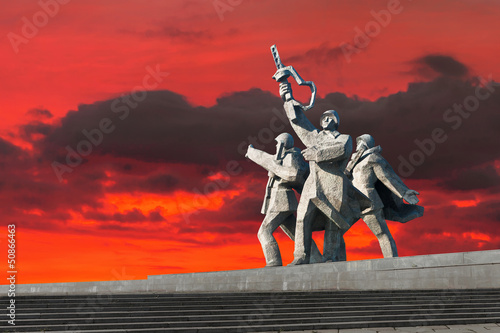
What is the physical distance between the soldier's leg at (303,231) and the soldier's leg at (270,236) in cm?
108

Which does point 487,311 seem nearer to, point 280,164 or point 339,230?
point 339,230

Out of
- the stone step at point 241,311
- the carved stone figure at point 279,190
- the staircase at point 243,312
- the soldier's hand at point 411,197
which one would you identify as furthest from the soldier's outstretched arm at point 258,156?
the stone step at point 241,311

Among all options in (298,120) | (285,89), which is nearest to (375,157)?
(298,120)

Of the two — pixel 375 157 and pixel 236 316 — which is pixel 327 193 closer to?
pixel 375 157

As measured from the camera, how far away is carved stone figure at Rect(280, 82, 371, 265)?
1725 cm

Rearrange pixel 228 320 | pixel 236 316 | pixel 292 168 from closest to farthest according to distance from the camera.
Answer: pixel 228 320
pixel 236 316
pixel 292 168

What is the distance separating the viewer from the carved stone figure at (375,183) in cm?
1819

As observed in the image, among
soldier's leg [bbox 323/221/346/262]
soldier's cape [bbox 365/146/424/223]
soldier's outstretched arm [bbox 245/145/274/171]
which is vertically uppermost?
soldier's outstretched arm [bbox 245/145/274/171]

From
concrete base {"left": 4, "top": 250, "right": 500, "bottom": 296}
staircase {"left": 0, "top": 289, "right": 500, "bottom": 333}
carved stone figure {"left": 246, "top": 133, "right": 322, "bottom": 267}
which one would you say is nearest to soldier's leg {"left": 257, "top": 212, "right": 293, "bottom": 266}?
carved stone figure {"left": 246, "top": 133, "right": 322, "bottom": 267}

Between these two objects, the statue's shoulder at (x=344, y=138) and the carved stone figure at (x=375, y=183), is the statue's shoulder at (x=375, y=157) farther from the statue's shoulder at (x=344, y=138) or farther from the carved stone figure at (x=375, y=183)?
the statue's shoulder at (x=344, y=138)

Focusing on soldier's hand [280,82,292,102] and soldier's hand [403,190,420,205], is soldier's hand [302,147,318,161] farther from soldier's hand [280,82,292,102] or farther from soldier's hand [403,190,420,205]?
soldier's hand [403,190,420,205]

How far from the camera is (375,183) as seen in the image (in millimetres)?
19312

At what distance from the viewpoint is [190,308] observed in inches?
416

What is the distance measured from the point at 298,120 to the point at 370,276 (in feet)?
18.6
